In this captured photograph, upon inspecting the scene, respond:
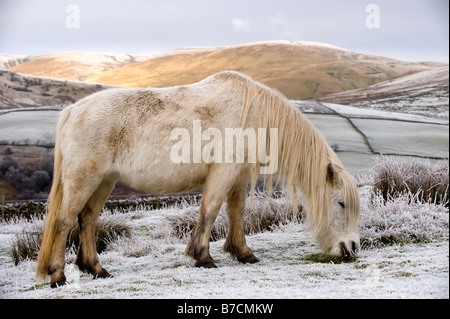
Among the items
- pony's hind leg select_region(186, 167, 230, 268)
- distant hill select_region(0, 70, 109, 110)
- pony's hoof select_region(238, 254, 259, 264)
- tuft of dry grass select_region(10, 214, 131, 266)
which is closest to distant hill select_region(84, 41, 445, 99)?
distant hill select_region(0, 70, 109, 110)

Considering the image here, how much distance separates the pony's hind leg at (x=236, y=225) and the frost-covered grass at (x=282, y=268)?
0.10 meters

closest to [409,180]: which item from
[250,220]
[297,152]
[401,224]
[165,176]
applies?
[401,224]

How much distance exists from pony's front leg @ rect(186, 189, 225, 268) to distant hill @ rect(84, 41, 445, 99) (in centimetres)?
414

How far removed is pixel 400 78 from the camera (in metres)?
9.19

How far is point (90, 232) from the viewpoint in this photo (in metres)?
3.40

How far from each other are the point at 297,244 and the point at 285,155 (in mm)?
1012

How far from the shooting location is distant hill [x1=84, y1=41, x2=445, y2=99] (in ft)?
24.0

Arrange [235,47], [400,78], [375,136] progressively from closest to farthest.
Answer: [235,47], [375,136], [400,78]

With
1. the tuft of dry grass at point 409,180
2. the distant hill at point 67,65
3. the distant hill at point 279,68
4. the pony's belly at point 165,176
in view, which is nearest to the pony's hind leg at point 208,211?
the pony's belly at point 165,176

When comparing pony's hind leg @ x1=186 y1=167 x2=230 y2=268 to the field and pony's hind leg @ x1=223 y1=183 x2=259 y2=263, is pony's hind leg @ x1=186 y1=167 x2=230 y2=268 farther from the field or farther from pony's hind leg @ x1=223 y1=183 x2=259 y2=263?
pony's hind leg @ x1=223 y1=183 x2=259 y2=263

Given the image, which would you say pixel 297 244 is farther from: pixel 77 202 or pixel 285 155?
pixel 77 202

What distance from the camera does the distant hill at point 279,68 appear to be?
288 inches

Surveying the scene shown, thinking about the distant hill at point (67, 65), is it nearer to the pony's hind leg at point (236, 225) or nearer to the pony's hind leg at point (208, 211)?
the pony's hind leg at point (236, 225)
